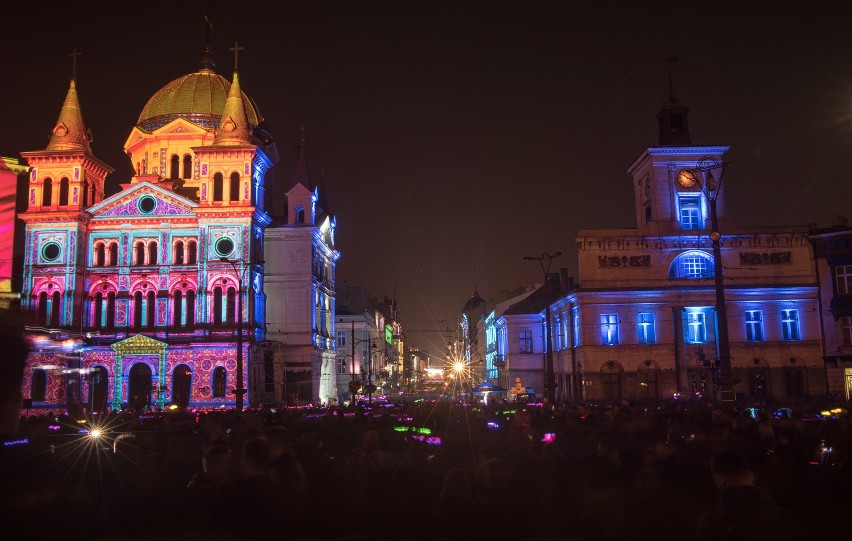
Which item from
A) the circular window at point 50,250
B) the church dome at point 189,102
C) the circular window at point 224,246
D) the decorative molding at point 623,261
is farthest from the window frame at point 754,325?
the circular window at point 50,250

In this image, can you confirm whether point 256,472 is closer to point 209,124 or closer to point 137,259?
point 137,259

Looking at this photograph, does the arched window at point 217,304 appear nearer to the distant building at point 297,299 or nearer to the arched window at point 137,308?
the distant building at point 297,299

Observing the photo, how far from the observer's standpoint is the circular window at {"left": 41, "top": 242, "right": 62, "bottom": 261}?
7056 cm

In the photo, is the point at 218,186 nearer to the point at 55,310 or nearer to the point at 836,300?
the point at 55,310

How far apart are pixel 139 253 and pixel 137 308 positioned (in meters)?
4.78

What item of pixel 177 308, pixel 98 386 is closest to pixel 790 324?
pixel 177 308

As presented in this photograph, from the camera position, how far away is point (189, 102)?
8281cm

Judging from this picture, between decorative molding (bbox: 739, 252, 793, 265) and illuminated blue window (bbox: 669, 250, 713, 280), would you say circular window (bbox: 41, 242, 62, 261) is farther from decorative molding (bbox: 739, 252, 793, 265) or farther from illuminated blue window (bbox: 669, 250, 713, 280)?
decorative molding (bbox: 739, 252, 793, 265)

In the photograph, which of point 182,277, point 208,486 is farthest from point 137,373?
point 208,486

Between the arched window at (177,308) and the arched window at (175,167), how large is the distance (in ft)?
48.1

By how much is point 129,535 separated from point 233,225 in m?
65.8

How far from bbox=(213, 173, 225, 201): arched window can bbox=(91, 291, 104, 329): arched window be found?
42.2 ft

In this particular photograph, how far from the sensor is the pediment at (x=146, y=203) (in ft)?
234

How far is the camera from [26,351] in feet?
25.9
